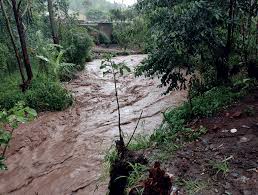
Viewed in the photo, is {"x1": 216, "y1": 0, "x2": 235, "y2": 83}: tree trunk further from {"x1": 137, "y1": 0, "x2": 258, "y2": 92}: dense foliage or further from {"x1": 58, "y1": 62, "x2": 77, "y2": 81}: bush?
{"x1": 58, "y1": 62, "x2": 77, "y2": 81}: bush

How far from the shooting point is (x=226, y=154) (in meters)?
4.35

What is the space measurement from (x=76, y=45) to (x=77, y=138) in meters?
7.45

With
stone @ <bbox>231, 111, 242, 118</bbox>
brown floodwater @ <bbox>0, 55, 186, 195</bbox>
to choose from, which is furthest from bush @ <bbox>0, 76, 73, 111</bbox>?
stone @ <bbox>231, 111, 242, 118</bbox>

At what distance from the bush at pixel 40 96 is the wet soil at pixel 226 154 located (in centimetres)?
525

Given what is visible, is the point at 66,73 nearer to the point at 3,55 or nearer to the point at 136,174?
the point at 3,55

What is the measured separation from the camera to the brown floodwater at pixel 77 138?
5.79 meters

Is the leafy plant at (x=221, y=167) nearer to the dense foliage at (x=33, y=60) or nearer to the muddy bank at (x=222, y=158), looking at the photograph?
the muddy bank at (x=222, y=158)

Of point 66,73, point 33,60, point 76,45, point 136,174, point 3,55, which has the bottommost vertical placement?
point 66,73

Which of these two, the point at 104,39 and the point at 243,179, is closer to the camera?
the point at 243,179

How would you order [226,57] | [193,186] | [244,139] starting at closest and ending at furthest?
[193,186], [244,139], [226,57]

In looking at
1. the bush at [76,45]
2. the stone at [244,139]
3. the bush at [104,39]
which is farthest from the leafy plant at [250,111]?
the bush at [104,39]

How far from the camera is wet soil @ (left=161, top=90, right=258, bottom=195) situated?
3762mm

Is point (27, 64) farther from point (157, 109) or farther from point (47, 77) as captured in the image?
point (157, 109)

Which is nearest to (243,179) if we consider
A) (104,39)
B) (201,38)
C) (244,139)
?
(244,139)
